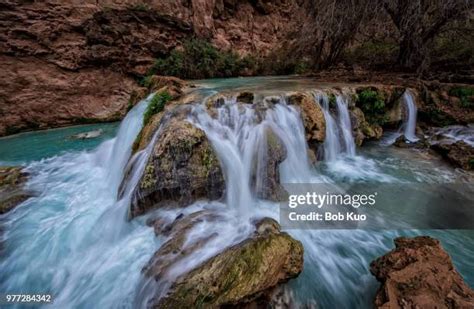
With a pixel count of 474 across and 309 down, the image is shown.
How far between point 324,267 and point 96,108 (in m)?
10.6

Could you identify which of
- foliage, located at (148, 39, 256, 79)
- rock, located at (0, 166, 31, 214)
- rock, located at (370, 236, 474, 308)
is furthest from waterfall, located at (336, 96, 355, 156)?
foliage, located at (148, 39, 256, 79)

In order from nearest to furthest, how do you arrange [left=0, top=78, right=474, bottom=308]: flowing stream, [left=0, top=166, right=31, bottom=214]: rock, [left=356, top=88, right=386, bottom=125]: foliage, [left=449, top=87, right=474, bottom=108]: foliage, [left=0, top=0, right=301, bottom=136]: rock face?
→ [left=0, top=78, right=474, bottom=308]: flowing stream < [left=0, top=166, right=31, bottom=214]: rock < [left=356, top=88, right=386, bottom=125]: foliage < [left=449, top=87, right=474, bottom=108]: foliage < [left=0, top=0, right=301, bottom=136]: rock face

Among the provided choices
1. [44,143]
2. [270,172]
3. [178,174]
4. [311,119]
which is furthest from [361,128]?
[44,143]

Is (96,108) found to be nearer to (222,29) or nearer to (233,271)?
(222,29)

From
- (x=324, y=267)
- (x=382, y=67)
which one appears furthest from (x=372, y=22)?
(x=324, y=267)

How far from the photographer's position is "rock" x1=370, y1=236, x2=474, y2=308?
6.55 ft

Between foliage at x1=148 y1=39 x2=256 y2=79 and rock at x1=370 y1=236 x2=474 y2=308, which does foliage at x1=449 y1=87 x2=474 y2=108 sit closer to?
rock at x1=370 y1=236 x2=474 y2=308

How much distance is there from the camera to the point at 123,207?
3.75 meters

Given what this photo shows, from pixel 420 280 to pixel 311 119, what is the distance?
3679 millimetres

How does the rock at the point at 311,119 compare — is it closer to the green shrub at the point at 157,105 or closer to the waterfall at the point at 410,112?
the green shrub at the point at 157,105

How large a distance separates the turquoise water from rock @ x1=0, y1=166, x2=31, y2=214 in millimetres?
1093

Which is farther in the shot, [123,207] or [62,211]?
[62,211]

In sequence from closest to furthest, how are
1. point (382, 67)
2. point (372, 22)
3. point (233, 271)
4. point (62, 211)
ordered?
point (233, 271) → point (62, 211) → point (372, 22) → point (382, 67)

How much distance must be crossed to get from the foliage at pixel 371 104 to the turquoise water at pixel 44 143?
731cm
